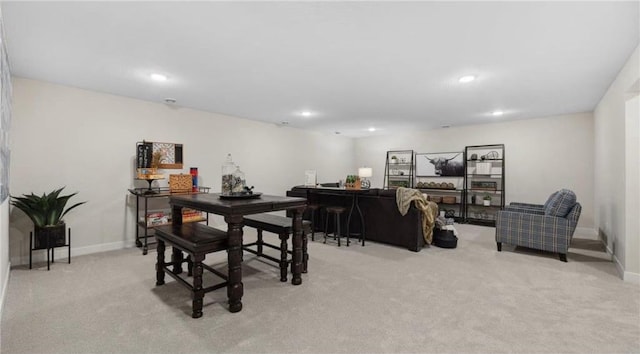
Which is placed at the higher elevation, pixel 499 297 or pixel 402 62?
pixel 402 62

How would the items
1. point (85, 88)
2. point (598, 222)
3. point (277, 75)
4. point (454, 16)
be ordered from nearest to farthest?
point (454, 16) < point (277, 75) < point (85, 88) < point (598, 222)

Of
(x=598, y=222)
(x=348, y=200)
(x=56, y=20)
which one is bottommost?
(x=598, y=222)

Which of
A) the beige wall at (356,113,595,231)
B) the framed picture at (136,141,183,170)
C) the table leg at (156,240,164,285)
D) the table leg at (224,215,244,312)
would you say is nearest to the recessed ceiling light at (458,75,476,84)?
the table leg at (224,215,244,312)

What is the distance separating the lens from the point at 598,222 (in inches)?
189

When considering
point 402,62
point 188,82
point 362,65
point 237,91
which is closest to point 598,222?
point 402,62

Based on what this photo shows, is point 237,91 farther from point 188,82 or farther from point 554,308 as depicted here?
point 554,308

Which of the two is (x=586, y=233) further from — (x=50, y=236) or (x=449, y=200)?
(x=50, y=236)

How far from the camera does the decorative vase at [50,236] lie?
3.23m

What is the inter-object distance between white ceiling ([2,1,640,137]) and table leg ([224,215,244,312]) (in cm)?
157

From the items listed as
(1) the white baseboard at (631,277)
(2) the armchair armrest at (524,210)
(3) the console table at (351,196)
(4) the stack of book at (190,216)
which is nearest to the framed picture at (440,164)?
(2) the armchair armrest at (524,210)

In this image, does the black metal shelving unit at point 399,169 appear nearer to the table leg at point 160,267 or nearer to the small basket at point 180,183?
the small basket at point 180,183

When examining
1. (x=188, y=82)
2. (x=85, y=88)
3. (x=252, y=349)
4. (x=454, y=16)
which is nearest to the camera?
(x=252, y=349)

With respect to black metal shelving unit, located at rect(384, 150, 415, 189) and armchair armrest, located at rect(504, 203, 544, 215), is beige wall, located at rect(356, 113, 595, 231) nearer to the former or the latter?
black metal shelving unit, located at rect(384, 150, 415, 189)

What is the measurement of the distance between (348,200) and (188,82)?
297 cm
